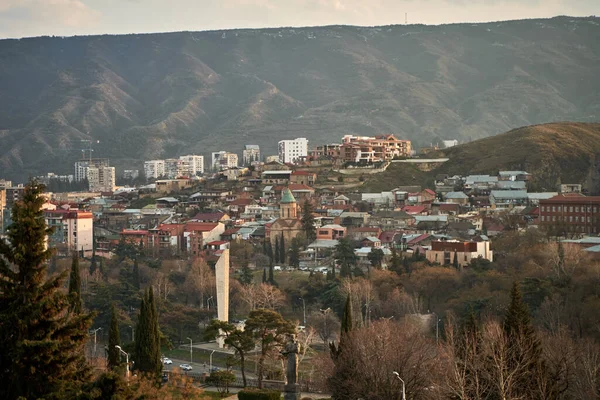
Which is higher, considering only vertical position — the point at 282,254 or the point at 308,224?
the point at 308,224

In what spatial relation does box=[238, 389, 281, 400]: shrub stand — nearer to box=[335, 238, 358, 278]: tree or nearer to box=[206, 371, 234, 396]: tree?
box=[206, 371, 234, 396]: tree

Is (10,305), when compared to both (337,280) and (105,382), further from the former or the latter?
(337,280)

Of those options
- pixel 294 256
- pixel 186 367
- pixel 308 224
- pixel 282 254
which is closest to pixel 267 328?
pixel 186 367

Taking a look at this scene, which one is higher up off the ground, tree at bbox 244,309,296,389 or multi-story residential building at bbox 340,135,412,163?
multi-story residential building at bbox 340,135,412,163

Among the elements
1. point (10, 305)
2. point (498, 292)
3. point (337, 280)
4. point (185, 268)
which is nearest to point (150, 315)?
point (10, 305)

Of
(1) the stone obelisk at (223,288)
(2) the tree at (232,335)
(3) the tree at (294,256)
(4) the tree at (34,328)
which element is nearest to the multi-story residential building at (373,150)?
(3) the tree at (294,256)

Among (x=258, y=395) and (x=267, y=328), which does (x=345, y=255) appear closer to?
(x=267, y=328)

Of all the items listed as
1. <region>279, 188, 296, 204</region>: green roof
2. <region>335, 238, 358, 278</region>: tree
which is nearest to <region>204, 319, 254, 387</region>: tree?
<region>335, 238, 358, 278</region>: tree
